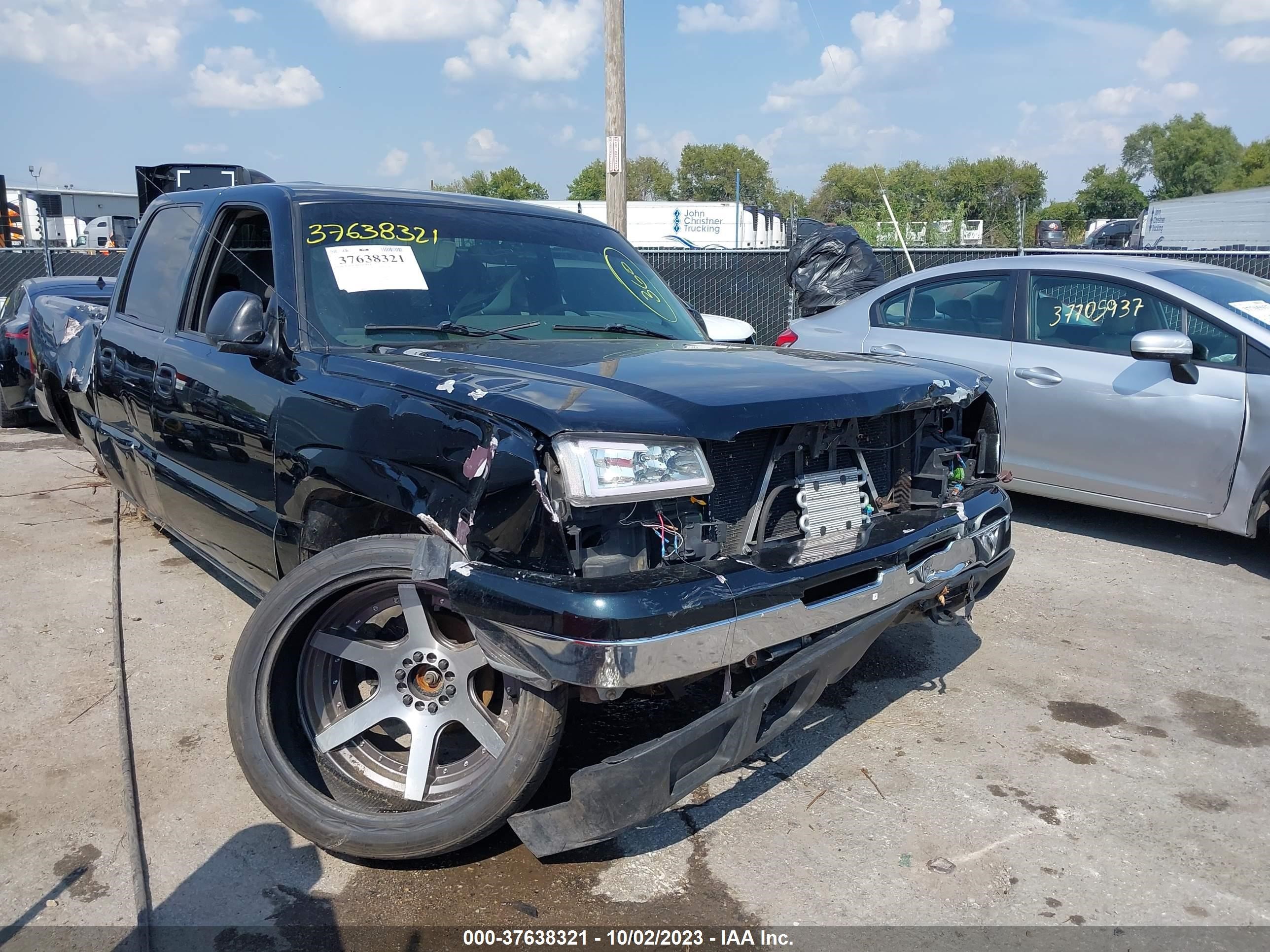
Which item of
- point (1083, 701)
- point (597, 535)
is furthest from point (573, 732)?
point (1083, 701)

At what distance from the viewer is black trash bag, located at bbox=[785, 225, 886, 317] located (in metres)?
10.8

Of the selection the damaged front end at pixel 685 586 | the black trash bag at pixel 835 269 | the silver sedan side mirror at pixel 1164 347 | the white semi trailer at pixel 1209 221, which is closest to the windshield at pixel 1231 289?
the silver sedan side mirror at pixel 1164 347

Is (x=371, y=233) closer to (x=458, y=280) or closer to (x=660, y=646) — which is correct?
(x=458, y=280)

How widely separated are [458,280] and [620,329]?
24.9 inches

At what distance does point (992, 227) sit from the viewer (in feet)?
113

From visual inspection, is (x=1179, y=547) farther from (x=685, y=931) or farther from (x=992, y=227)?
(x=992, y=227)

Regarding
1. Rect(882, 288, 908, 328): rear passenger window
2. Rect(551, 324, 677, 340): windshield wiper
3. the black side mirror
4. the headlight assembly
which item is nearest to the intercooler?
the headlight assembly

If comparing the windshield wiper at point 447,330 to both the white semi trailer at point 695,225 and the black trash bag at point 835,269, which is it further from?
the white semi trailer at point 695,225

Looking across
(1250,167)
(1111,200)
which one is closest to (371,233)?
(1111,200)

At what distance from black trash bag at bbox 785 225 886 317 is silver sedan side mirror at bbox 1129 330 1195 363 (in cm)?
553

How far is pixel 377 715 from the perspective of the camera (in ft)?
9.29

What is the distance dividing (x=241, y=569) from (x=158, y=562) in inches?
79.7

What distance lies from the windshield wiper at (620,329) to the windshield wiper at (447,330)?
197mm

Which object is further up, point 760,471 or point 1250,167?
point 1250,167
